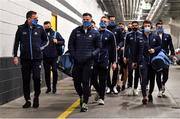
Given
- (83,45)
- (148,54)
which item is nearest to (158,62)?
(148,54)

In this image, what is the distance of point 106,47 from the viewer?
38.1ft

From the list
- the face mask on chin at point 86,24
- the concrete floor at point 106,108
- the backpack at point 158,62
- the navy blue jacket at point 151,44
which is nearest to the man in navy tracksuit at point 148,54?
the navy blue jacket at point 151,44

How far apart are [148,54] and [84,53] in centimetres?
227

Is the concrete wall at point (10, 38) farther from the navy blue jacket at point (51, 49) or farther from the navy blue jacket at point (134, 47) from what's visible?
the navy blue jacket at point (134, 47)

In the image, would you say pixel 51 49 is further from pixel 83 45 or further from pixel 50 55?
pixel 83 45

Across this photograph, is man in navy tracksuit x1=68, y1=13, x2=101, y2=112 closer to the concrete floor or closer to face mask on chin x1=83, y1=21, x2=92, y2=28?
face mask on chin x1=83, y1=21, x2=92, y2=28

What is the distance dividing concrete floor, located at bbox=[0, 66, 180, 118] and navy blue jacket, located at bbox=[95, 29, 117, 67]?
102cm

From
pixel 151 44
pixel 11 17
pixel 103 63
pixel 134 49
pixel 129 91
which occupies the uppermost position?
pixel 11 17

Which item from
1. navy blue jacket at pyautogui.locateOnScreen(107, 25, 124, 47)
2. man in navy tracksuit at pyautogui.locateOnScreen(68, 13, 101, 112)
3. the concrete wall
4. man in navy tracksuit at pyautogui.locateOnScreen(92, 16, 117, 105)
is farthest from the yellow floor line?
navy blue jacket at pyautogui.locateOnScreen(107, 25, 124, 47)

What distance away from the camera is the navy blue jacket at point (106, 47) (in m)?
11.1

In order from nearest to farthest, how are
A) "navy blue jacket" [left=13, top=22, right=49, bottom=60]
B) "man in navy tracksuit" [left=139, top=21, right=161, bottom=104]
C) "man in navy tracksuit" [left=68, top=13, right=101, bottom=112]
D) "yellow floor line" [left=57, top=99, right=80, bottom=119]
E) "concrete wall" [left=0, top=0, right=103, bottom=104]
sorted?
"yellow floor line" [left=57, top=99, right=80, bottom=119] < "man in navy tracksuit" [left=68, top=13, right=101, bottom=112] < "navy blue jacket" [left=13, top=22, right=49, bottom=60] < "concrete wall" [left=0, top=0, right=103, bottom=104] < "man in navy tracksuit" [left=139, top=21, right=161, bottom=104]

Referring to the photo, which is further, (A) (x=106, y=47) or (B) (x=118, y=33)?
(B) (x=118, y=33)

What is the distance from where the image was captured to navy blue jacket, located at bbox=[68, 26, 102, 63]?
990 cm

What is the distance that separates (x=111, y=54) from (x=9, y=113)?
11.4ft
